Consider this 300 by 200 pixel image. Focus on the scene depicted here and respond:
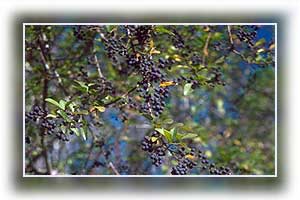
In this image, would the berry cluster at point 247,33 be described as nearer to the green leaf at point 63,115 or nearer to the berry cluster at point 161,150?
the berry cluster at point 161,150

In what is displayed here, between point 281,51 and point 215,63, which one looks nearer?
point 281,51

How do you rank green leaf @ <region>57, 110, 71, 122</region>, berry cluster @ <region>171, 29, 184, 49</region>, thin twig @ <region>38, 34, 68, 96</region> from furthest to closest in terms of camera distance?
thin twig @ <region>38, 34, 68, 96</region>, berry cluster @ <region>171, 29, 184, 49</region>, green leaf @ <region>57, 110, 71, 122</region>

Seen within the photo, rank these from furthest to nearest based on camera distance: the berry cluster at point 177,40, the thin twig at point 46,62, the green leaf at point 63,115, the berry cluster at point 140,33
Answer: the thin twig at point 46,62, the berry cluster at point 177,40, the berry cluster at point 140,33, the green leaf at point 63,115

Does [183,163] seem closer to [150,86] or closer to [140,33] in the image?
[150,86]

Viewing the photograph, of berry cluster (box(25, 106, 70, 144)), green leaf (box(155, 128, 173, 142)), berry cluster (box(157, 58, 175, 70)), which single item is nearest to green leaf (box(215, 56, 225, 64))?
berry cluster (box(157, 58, 175, 70))

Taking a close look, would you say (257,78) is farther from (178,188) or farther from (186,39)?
(178,188)

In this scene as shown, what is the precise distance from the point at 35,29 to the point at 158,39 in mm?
346

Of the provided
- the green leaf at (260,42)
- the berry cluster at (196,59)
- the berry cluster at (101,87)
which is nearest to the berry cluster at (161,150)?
the berry cluster at (101,87)

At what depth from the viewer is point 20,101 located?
1507 millimetres

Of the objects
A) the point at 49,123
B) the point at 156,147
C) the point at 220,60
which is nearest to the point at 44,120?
the point at 49,123

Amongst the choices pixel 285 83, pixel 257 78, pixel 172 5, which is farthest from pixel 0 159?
pixel 257 78

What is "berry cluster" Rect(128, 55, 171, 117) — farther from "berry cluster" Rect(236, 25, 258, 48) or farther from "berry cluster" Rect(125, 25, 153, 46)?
"berry cluster" Rect(236, 25, 258, 48)

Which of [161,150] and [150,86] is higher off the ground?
[150,86]

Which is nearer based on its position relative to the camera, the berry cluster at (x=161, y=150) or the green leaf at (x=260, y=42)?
the berry cluster at (x=161, y=150)
